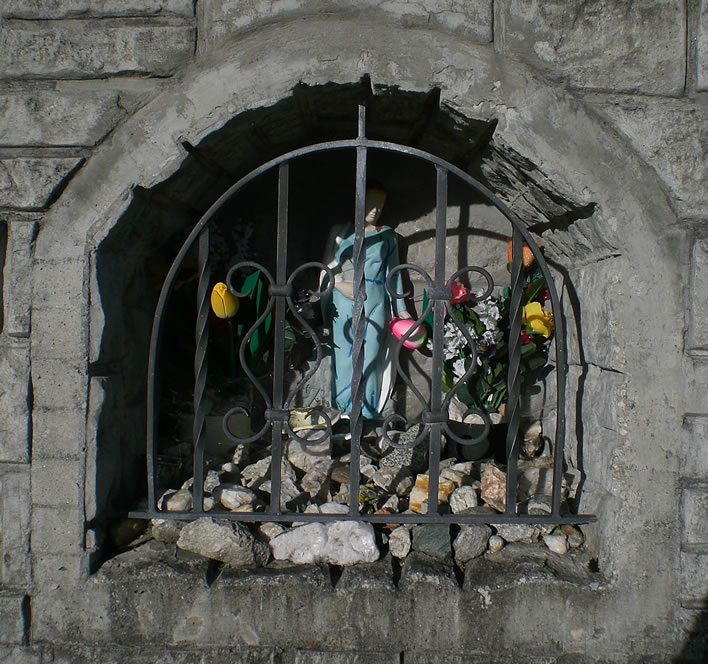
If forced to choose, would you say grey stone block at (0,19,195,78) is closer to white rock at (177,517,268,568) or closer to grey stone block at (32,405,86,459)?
grey stone block at (32,405,86,459)

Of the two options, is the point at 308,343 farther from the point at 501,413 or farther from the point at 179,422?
the point at 501,413

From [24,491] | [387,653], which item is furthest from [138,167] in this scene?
[387,653]

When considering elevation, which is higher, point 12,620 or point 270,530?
point 270,530

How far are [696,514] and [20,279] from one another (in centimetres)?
229

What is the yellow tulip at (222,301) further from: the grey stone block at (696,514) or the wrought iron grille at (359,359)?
the grey stone block at (696,514)

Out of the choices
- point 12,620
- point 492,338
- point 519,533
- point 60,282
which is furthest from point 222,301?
point 519,533

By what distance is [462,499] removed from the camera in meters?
2.23

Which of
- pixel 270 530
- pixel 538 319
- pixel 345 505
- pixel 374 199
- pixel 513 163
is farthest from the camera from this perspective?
pixel 374 199

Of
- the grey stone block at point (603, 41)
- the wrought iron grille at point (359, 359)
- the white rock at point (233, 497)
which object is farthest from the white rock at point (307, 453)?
the grey stone block at point (603, 41)

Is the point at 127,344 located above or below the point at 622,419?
above

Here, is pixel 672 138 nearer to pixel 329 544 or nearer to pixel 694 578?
pixel 694 578

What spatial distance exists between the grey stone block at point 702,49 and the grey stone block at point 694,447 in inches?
41.3

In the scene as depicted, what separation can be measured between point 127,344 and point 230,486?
0.66 m

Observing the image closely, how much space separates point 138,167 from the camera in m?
1.94
